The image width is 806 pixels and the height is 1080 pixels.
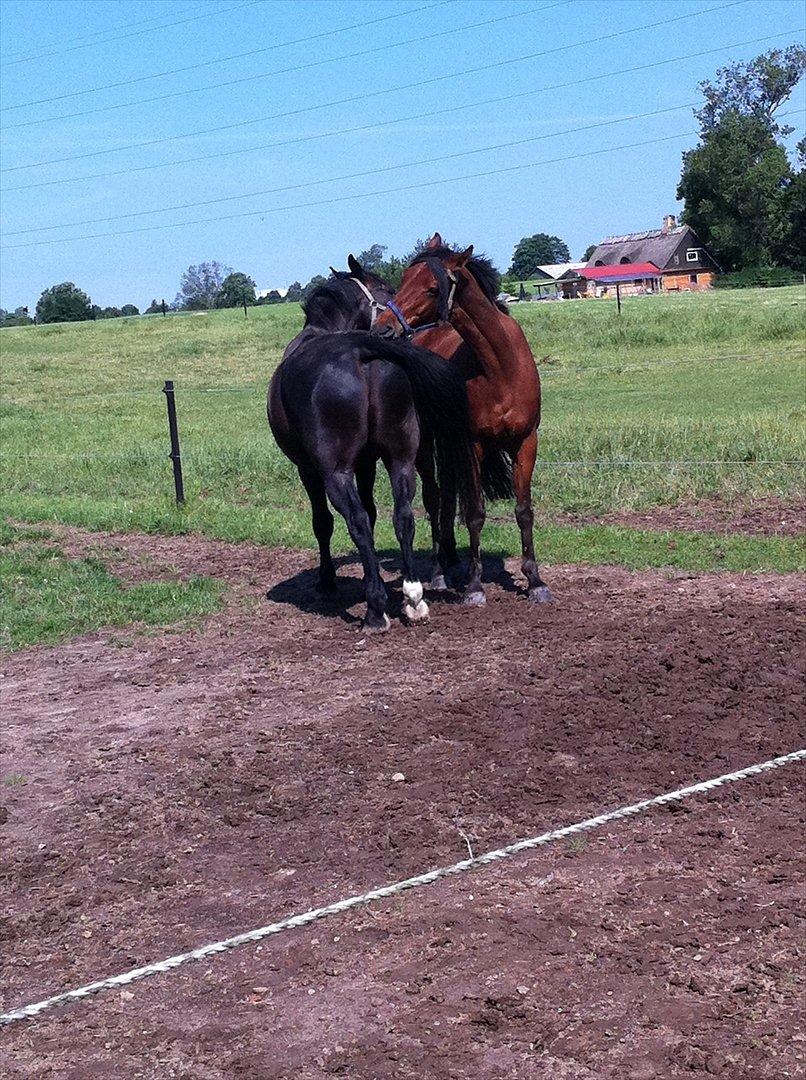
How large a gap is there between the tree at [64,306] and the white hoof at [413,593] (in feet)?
254

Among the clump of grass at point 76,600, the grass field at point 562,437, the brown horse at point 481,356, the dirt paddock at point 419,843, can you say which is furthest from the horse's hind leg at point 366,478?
the grass field at point 562,437

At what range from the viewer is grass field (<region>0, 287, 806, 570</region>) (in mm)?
10883

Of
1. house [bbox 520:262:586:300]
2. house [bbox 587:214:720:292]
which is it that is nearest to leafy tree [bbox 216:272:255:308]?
house [bbox 520:262:586:300]

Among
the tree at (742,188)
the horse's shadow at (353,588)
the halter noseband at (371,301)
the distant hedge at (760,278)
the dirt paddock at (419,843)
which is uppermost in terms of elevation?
the tree at (742,188)

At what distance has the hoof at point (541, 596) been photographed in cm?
778

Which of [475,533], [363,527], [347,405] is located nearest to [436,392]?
[347,405]

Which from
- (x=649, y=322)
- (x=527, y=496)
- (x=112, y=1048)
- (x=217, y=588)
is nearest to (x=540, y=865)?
(x=112, y=1048)

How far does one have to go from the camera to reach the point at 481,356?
7602 millimetres

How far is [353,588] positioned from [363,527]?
4.47 feet

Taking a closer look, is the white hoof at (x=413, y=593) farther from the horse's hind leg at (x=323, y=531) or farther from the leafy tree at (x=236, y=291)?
the leafy tree at (x=236, y=291)

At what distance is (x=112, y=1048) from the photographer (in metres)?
3.33

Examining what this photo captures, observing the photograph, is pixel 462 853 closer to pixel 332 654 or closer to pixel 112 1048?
pixel 112 1048

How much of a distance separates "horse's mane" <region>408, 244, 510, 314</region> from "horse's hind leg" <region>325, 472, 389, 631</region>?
1.40m

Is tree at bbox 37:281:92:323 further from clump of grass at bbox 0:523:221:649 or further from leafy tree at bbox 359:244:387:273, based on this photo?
clump of grass at bbox 0:523:221:649
